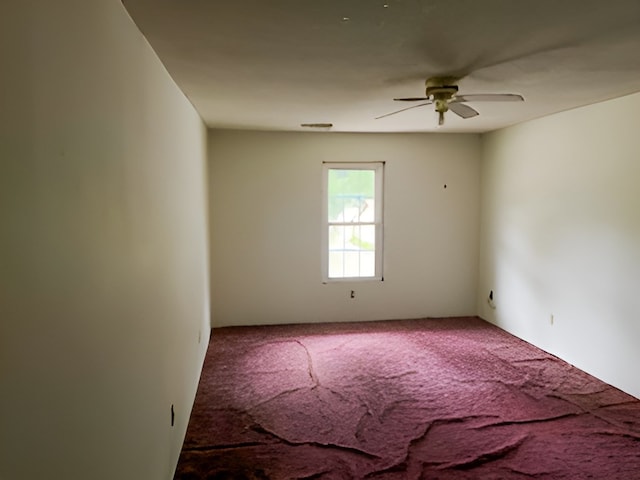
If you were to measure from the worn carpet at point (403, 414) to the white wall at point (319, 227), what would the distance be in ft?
2.73

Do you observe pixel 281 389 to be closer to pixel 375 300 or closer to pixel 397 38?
pixel 375 300

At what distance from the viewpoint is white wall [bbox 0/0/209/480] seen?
35.6 inches

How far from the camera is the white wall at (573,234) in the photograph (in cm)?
365

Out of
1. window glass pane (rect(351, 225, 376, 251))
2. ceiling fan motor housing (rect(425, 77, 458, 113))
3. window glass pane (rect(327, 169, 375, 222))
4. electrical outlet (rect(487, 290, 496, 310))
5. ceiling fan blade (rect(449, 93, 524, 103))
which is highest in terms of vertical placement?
ceiling fan motor housing (rect(425, 77, 458, 113))

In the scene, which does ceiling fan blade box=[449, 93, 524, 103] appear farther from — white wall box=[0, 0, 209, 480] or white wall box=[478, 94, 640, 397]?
white wall box=[0, 0, 209, 480]

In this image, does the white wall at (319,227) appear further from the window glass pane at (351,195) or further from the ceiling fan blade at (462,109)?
the ceiling fan blade at (462,109)

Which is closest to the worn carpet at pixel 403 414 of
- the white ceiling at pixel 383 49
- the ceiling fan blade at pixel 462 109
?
the ceiling fan blade at pixel 462 109

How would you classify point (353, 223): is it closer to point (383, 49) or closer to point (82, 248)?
point (383, 49)

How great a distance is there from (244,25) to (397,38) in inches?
27.9

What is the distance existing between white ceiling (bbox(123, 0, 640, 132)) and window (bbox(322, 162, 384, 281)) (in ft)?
6.08

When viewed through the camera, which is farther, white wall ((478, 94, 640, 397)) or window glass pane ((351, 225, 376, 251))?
window glass pane ((351, 225, 376, 251))

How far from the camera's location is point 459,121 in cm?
477

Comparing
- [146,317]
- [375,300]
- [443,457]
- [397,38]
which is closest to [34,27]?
[146,317]

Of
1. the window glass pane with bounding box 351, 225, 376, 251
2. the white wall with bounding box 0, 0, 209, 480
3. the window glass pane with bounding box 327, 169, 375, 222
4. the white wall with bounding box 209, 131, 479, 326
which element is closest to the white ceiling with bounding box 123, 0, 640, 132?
the white wall with bounding box 0, 0, 209, 480
